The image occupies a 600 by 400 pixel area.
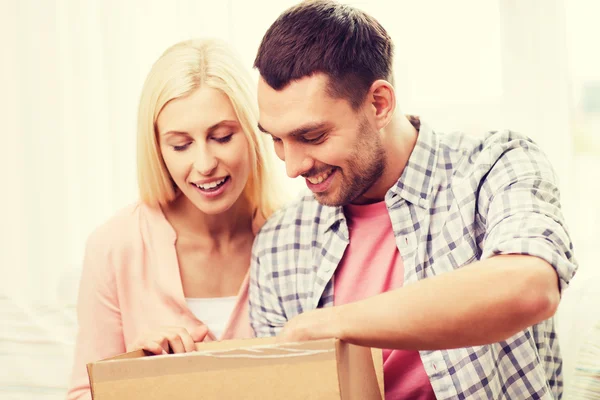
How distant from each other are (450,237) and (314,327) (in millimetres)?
507

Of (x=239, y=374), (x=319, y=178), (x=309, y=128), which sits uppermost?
(x=309, y=128)

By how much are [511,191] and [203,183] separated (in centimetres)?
63

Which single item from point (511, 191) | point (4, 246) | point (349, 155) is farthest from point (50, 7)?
point (511, 191)

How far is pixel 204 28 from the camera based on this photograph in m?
2.33

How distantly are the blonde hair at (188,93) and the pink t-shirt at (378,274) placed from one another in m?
0.25

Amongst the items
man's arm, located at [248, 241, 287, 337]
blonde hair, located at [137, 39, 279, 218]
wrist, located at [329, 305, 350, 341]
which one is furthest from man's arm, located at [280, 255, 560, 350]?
blonde hair, located at [137, 39, 279, 218]

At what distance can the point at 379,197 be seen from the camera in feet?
4.80

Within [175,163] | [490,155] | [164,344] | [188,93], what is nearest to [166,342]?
[164,344]

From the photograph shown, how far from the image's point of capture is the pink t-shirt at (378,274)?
1335 millimetres

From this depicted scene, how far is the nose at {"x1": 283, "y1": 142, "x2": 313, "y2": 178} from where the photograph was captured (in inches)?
51.4

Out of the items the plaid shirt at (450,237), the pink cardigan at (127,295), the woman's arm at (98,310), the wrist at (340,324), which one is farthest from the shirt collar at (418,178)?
the woman's arm at (98,310)

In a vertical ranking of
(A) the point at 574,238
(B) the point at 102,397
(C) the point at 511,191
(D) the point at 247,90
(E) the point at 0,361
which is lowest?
(E) the point at 0,361

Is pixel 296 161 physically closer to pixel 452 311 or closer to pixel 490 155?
pixel 490 155

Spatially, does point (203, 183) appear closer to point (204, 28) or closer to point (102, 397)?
point (102, 397)
